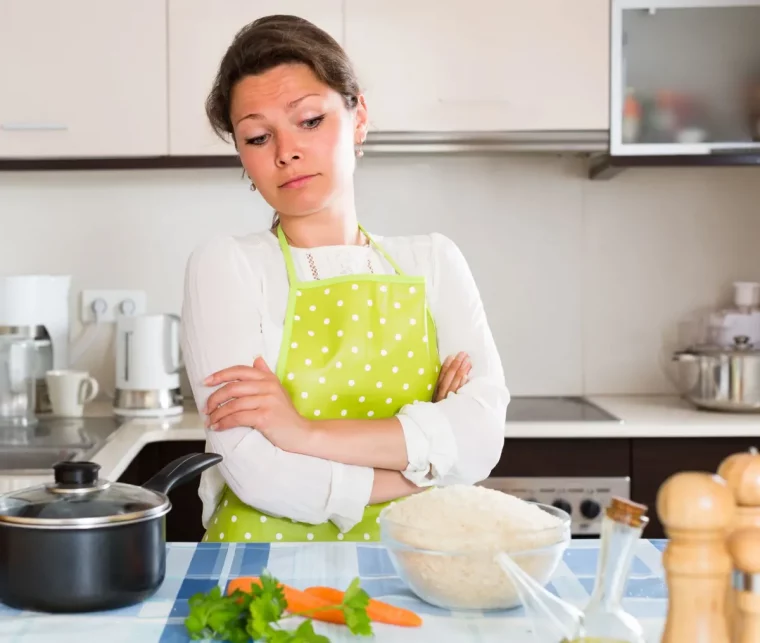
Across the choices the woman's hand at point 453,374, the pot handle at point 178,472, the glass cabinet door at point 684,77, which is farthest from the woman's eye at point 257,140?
the glass cabinet door at point 684,77

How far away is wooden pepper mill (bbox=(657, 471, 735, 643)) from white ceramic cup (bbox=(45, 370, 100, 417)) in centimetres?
196

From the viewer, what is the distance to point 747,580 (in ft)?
1.90

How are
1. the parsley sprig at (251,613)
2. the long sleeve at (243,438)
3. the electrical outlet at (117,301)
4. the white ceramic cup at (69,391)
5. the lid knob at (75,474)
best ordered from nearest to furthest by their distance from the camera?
the parsley sprig at (251,613)
the lid knob at (75,474)
the long sleeve at (243,438)
the white ceramic cup at (69,391)
the electrical outlet at (117,301)

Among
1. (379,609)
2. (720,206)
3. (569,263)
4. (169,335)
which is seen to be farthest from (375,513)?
(720,206)

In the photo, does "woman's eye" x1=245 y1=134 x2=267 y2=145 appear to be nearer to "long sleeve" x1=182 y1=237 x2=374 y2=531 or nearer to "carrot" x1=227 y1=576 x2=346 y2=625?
"long sleeve" x1=182 y1=237 x2=374 y2=531

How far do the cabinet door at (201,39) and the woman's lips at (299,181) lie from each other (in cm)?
91

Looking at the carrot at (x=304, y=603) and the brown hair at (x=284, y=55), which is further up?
the brown hair at (x=284, y=55)

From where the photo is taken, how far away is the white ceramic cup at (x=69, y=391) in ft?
7.79

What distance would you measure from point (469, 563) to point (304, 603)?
14cm

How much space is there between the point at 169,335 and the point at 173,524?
46 centimetres

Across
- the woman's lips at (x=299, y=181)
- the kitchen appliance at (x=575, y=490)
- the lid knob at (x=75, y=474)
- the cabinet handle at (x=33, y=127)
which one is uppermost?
the cabinet handle at (x=33, y=127)

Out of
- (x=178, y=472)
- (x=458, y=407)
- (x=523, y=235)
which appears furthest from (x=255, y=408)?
(x=523, y=235)

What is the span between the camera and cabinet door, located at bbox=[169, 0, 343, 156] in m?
2.28

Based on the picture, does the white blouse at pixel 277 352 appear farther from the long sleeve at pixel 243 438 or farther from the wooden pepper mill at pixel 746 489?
the wooden pepper mill at pixel 746 489
